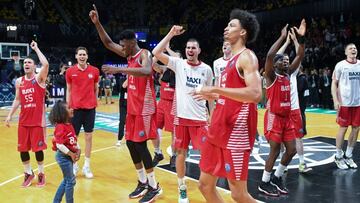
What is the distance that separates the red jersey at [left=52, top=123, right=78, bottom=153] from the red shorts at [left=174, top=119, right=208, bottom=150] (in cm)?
128

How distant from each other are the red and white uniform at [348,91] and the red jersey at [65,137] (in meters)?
4.46

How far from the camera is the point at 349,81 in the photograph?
7004 mm

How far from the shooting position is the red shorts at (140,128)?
5.31m

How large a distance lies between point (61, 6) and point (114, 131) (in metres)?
21.0

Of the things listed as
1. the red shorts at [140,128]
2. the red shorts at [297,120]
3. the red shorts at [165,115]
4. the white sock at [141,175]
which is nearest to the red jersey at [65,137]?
the red shorts at [140,128]

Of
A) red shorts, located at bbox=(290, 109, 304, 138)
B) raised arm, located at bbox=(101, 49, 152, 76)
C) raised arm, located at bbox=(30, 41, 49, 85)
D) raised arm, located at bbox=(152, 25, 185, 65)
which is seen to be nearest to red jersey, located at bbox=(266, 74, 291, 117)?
red shorts, located at bbox=(290, 109, 304, 138)

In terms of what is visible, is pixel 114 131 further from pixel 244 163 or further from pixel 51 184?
pixel 244 163

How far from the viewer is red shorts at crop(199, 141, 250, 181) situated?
3.57 metres

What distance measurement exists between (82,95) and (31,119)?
0.88 m

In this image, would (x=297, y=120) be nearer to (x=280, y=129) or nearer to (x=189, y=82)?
(x=280, y=129)

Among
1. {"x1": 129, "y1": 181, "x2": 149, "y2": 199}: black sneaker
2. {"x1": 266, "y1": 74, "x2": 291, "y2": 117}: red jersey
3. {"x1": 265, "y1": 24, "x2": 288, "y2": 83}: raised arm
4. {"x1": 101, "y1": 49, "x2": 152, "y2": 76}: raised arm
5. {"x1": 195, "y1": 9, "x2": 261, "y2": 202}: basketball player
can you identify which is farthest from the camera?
{"x1": 266, "y1": 74, "x2": 291, "y2": 117}: red jersey

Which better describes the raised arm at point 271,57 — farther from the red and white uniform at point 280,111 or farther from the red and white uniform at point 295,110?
the red and white uniform at point 295,110

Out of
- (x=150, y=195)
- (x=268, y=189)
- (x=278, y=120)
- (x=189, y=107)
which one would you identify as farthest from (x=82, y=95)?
(x=268, y=189)

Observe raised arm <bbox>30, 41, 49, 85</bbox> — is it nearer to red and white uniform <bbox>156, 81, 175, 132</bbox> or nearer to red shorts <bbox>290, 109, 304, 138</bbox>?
red and white uniform <bbox>156, 81, 175, 132</bbox>
